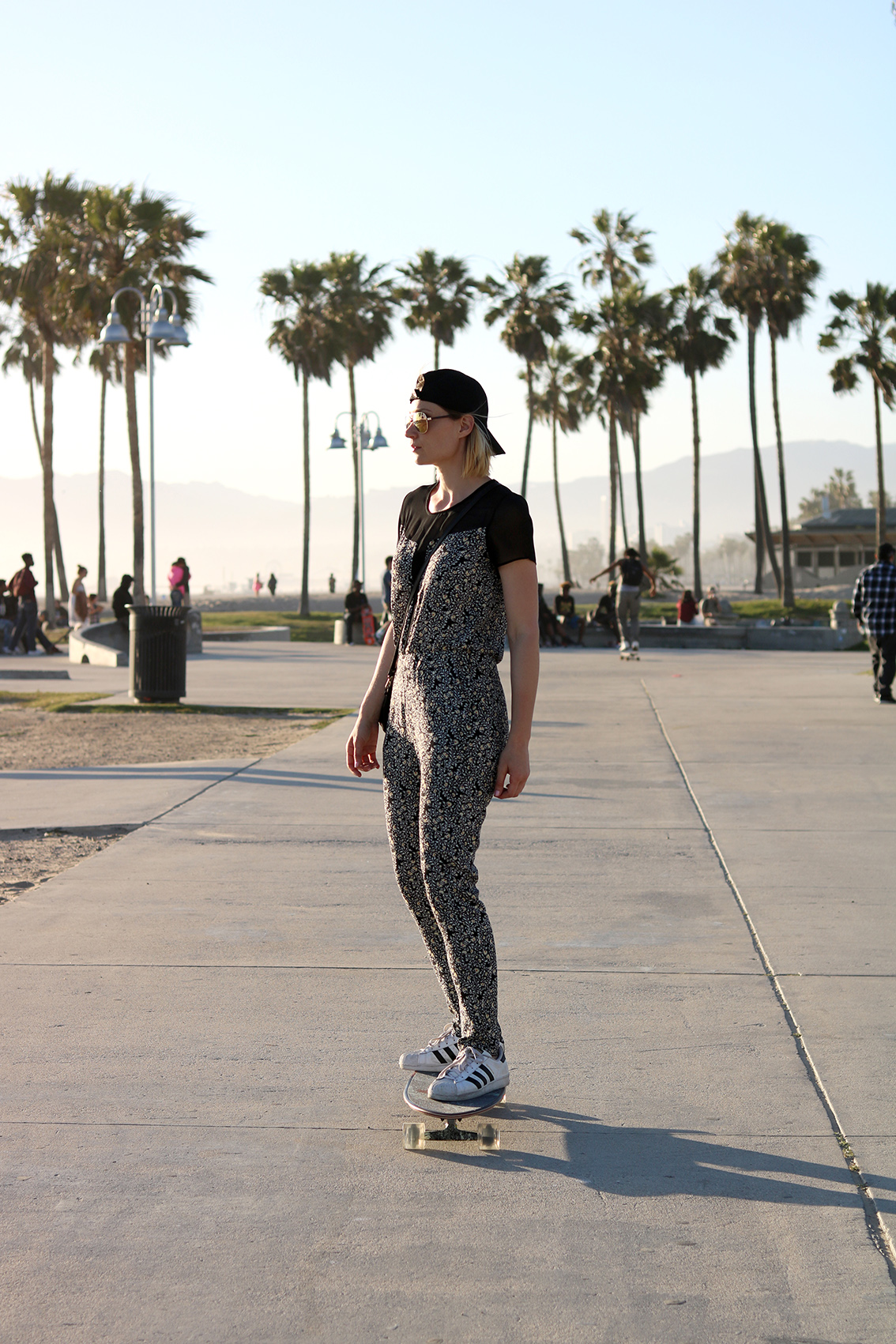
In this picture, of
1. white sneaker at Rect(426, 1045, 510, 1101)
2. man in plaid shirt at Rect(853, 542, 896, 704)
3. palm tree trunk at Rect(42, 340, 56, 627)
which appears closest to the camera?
white sneaker at Rect(426, 1045, 510, 1101)

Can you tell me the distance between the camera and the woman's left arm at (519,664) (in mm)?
3311

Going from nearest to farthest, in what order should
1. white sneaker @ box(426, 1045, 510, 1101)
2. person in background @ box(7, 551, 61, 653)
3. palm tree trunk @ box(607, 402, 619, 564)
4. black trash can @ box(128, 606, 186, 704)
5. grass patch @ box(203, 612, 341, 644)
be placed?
white sneaker @ box(426, 1045, 510, 1101) → black trash can @ box(128, 606, 186, 704) → person in background @ box(7, 551, 61, 653) → grass patch @ box(203, 612, 341, 644) → palm tree trunk @ box(607, 402, 619, 564)

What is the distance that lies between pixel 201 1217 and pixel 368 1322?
0.55m

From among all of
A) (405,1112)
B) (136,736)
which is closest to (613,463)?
(136,736)

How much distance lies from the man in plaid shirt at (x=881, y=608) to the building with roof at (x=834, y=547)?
198 feet

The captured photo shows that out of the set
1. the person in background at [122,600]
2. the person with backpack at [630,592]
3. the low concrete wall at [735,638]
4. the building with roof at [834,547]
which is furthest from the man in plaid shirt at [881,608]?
the building with roof at [834,547]

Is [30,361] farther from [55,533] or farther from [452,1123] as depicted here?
[452,1123]

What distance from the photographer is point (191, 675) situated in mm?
20125

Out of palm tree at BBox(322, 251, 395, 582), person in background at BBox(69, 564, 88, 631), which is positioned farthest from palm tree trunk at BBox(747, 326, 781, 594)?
person in background at BBox(69, 564, 88, 631)

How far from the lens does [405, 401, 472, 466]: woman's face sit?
341 centimetres

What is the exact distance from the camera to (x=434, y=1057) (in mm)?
3607

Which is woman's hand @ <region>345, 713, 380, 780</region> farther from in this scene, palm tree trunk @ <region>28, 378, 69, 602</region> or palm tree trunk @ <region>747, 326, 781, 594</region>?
palm tree trunk @ <region>747, 326, 781, 594</region>

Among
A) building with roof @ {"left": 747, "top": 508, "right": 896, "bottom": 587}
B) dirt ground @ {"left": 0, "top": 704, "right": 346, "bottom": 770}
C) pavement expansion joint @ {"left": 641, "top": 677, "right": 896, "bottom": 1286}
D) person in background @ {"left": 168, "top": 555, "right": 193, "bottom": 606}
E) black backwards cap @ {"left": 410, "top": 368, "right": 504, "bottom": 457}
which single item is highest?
building with roof @ {"left": 747, "top": 508, "right": 896, "bottom": 587}

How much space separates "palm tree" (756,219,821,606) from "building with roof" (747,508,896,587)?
1954 cm
